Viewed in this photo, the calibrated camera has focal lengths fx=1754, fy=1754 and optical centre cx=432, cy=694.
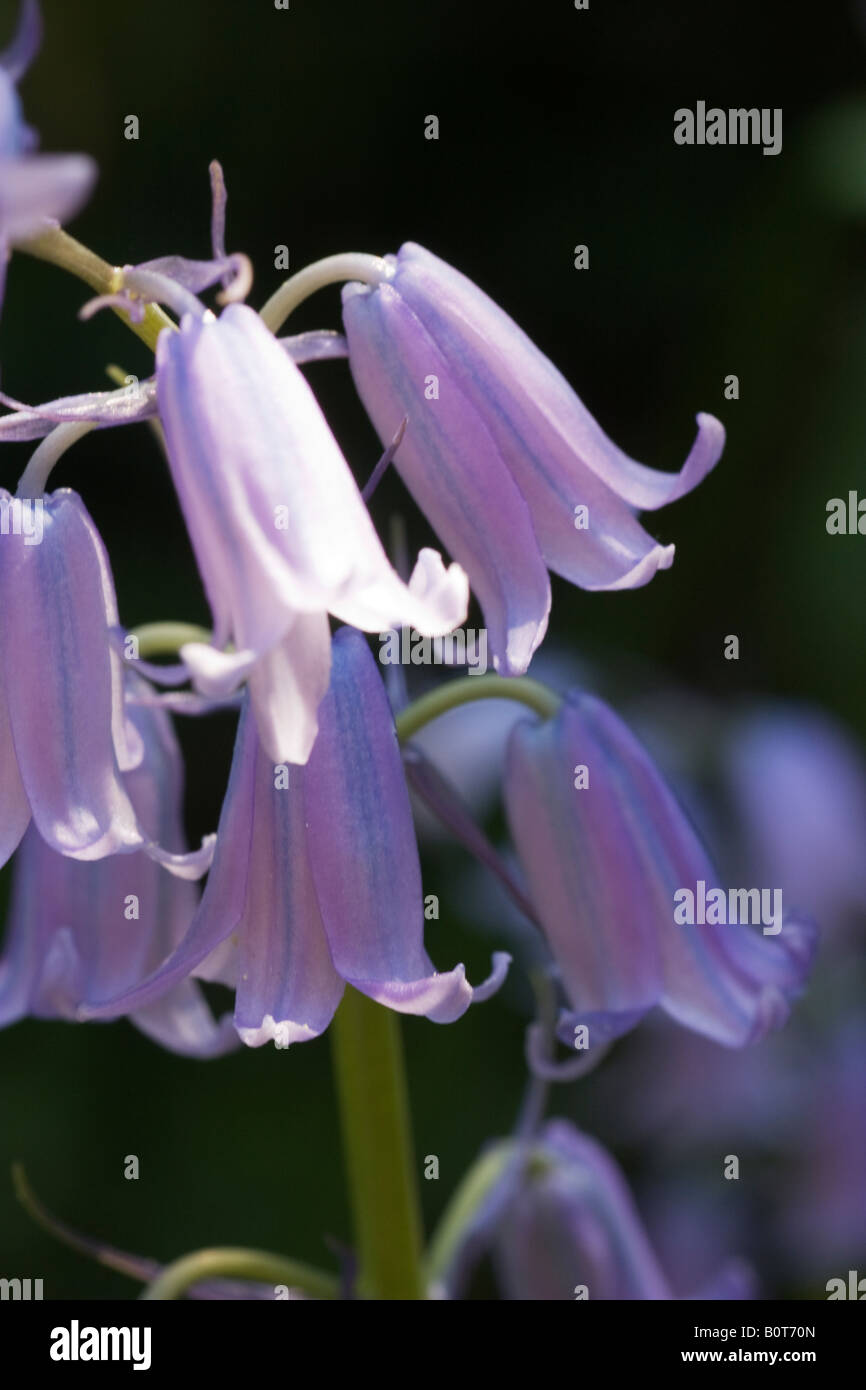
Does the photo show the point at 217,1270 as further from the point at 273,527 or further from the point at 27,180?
the point at 27,180

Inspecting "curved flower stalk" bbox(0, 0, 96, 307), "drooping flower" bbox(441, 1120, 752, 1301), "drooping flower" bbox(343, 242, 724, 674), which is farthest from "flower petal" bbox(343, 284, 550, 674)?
"drooping flower" bbox(441, 1120, 752, 1301)

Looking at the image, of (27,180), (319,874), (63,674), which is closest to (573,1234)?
(319,874)

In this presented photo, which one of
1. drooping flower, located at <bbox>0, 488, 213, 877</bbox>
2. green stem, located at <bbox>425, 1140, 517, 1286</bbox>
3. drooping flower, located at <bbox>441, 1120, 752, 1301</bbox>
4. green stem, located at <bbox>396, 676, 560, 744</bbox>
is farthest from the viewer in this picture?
drooping flower, located at <bbox>441, 1120, 752, 1301</bbox>

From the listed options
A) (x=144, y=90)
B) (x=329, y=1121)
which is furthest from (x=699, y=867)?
(x=144, y=90)

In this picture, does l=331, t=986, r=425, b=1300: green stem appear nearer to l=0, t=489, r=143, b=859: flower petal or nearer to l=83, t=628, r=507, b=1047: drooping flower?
l=83, t=628, r=507, b=1047: drooping flower

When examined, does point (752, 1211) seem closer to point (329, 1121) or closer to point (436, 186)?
point (329, 1121)
